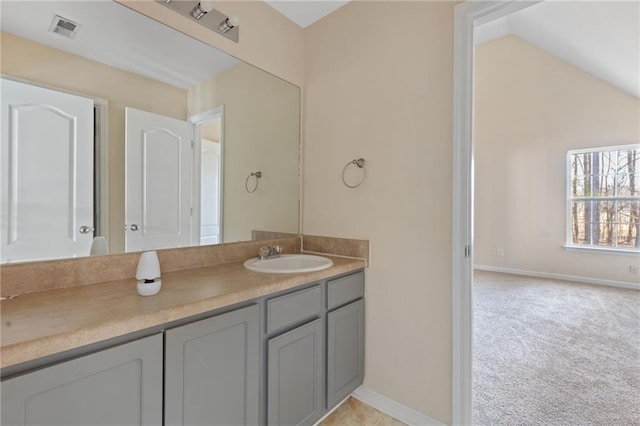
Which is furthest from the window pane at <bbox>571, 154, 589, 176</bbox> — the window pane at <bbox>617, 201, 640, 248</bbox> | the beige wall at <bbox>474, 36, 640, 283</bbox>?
the window pane at <bbox>617, 201, 640, 248</bbox>

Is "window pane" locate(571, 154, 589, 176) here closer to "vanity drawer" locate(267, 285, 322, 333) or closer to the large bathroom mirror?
the large bathroom mirror

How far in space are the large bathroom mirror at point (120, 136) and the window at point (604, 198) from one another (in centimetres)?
546

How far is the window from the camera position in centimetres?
453

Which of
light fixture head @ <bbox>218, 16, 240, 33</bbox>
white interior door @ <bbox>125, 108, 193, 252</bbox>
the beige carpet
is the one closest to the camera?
white interior door @ <bbox>125, 108, 193, 252</bbox>

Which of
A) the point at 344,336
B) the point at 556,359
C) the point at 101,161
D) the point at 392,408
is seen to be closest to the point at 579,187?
the point at 556,359

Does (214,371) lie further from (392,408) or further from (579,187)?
(579,187)

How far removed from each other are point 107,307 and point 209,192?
93cm

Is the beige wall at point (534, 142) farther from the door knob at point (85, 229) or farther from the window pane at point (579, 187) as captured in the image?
the door knob at point (85, 229)

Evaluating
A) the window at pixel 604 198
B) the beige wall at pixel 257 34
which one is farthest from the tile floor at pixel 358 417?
the window at pixel 604 198

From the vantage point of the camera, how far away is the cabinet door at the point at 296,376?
128 centimetres

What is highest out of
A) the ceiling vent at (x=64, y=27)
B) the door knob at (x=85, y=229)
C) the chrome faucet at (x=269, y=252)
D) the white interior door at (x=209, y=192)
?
the ceiling vent at (x=64, y=27)

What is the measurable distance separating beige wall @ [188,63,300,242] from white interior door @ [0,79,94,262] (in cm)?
57

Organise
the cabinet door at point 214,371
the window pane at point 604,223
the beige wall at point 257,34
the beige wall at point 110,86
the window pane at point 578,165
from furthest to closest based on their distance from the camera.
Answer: the window pane at point 578,165 < the window pane at point 604,223 < the beige wall at point 257,34 < the beige wall at point 110,86 < the cabinet door at point 214,371

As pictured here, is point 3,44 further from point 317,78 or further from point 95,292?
point 317,78
